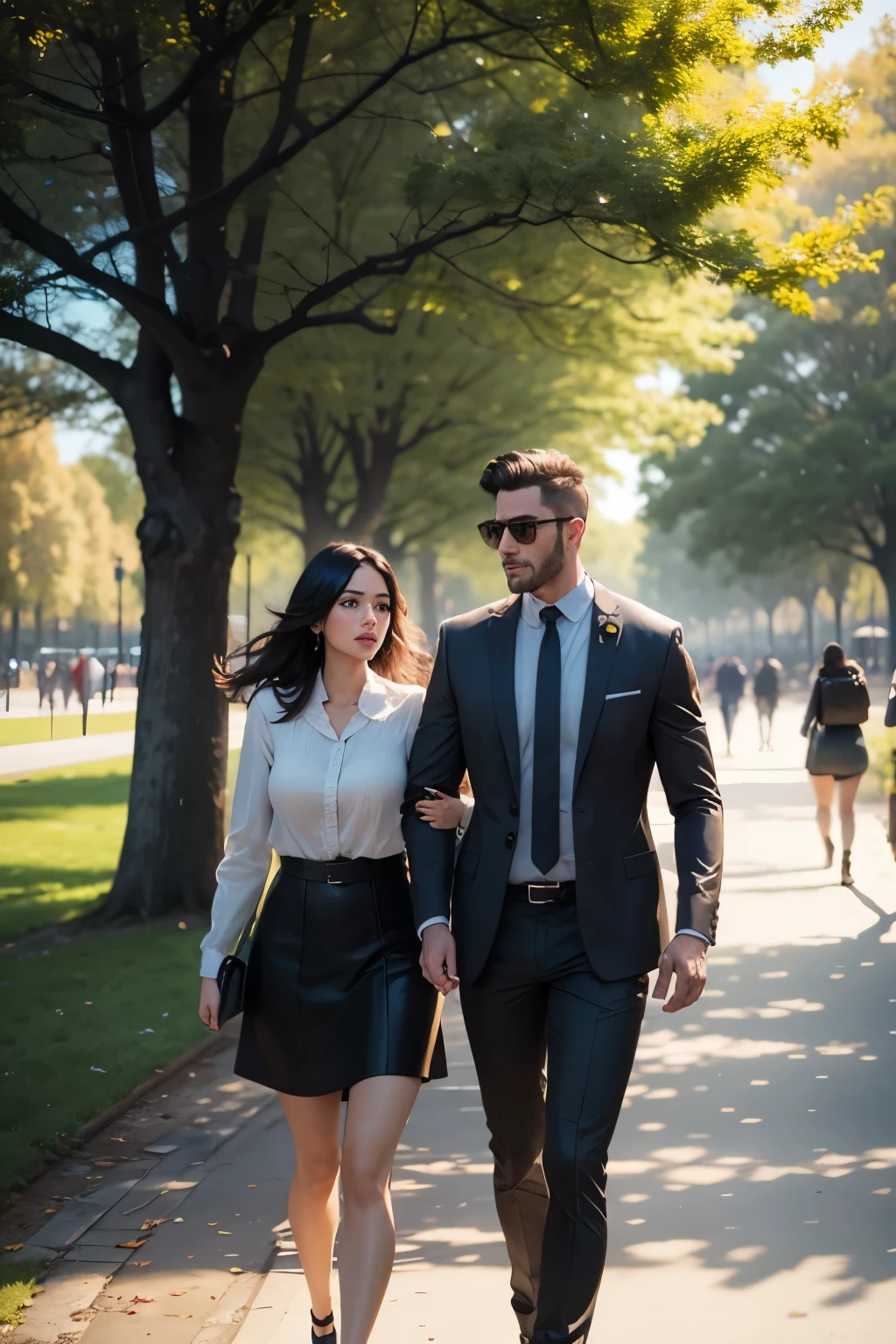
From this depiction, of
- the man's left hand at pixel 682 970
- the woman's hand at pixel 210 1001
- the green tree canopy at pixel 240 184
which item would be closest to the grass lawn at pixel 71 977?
the green tree canopy at pixel 240 184

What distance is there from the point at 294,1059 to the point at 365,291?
11.7 metres

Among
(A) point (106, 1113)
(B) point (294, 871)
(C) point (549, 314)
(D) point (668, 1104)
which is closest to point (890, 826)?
(C) point (549, 314)

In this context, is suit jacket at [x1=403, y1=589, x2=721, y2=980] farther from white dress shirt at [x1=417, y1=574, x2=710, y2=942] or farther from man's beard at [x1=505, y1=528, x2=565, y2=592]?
man's beard at [x1=505, y1=528, x2=565, y2=592]

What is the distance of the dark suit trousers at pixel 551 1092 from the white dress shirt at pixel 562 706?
0.38 feet

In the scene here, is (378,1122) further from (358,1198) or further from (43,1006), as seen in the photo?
(43,1006)

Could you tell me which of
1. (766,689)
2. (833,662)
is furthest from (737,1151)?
(766,689)

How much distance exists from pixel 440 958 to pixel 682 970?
22.1 inches

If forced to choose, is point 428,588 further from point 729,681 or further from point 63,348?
point 63,348

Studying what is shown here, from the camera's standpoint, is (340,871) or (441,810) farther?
(340,871)

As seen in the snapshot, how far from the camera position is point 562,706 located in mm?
3863

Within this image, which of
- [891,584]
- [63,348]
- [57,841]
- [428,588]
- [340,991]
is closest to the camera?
[340,991]

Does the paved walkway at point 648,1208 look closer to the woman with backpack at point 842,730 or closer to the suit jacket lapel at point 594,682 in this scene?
the suit jacket lapel at point 594,682

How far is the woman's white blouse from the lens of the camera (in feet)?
13.5

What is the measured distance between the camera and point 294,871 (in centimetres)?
413
